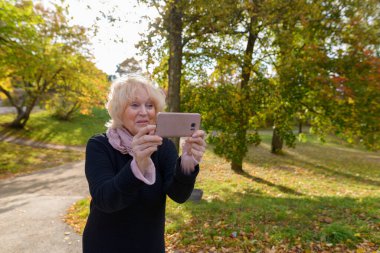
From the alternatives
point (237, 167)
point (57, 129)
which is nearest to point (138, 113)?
Result: point (237, 167)

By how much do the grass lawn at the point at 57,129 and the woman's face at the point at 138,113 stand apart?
26.0 meters

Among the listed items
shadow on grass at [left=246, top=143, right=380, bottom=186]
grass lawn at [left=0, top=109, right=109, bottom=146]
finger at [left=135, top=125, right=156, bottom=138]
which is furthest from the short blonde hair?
grass lawn at [left=0, top=109, right=109, bottom=146]

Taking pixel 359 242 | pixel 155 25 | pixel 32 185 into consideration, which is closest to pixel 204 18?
pixel 155 25

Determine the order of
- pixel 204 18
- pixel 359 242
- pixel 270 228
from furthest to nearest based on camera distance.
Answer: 1. pixel 204 18
2. pixel 270 228
3. pixel 359 242

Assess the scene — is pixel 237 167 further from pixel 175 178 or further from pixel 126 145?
pixel 126 145

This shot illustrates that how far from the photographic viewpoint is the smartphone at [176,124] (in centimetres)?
201

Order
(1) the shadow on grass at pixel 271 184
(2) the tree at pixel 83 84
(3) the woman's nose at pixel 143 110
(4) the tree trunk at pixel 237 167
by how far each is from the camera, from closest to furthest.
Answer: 1. (3) the woman's nose at pixel 143 110
2. (1) the shadow on grass at pixel 271 184
3. (4) the tree trunk at pixel 237 167
4. (2) the tree at pixel 83 84

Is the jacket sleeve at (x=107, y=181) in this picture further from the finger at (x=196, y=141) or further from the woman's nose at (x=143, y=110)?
the finger at (x=196, y=141)

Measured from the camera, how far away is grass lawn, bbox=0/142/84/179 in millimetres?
16453

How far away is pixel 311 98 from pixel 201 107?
4.95 m

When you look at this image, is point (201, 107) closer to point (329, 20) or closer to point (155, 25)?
point (155, 25)

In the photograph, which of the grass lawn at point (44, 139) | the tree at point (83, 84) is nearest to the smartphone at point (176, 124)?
the grass lawn at point (44, 139)

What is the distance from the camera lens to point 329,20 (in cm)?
1112

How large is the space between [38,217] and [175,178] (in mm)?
6647
